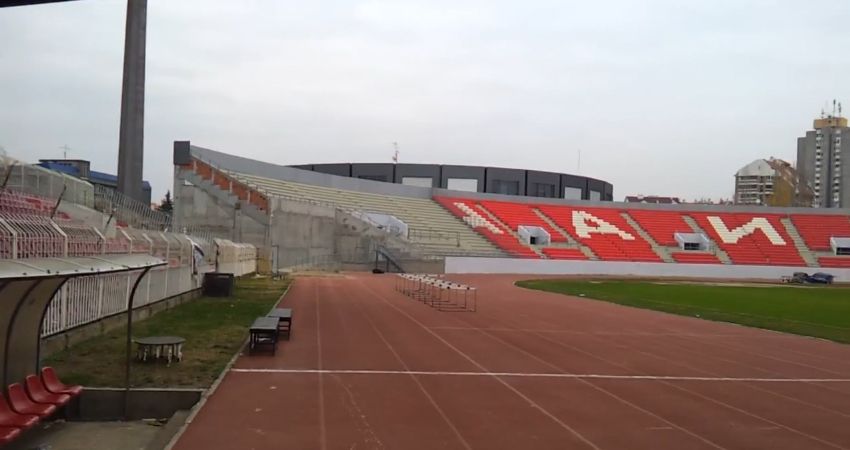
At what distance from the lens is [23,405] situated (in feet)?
22.7

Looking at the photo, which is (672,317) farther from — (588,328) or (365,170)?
(365,170)

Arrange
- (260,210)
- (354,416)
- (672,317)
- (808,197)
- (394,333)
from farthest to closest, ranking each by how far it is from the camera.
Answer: (808,197)
(260,210)
(672,317)
(394,333)
(354,416)

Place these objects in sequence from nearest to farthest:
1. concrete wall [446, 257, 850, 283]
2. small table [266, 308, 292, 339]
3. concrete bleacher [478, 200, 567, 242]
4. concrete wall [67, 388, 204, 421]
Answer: concrete wall [67, 388, 204, 421]
small table [266, 308, 292, 339]
concrete wall [446, 257, 850, 283]
concrete bleacher [478, 200, 567, 242]

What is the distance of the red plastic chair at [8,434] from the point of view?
5.91 metres

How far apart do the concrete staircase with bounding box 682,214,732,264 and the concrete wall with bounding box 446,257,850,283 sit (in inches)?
104

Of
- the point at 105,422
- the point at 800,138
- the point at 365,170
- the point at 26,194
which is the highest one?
the point at 800,138

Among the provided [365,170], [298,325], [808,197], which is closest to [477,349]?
[298,325]

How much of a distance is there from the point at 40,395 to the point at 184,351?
4.21 metres

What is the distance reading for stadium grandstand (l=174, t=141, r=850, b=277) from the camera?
46.0 m

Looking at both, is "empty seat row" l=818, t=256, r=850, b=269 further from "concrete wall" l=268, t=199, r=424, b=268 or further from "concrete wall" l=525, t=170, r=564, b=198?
"concrete wall" l=268, t=199, r=424, b=268

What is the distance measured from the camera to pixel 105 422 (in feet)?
26.6

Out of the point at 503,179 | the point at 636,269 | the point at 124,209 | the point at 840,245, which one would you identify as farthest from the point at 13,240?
the point at 503,179

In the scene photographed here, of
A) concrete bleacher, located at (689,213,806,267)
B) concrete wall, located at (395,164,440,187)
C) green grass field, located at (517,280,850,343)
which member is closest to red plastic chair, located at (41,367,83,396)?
green grass field, located at (517,280,850,343)

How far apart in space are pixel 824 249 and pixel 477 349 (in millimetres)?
66253
